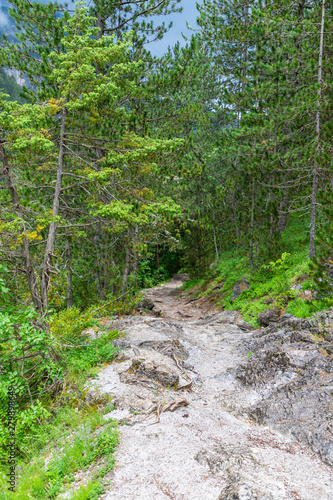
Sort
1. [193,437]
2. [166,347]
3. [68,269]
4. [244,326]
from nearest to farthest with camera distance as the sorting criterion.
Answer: [193,437]
[166,347]
[244,326]
[68,269]

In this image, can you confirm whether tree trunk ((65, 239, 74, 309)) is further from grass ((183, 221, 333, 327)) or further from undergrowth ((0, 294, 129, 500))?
grass ((183, 221, 333, 327))

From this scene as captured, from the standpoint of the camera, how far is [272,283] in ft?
36.2

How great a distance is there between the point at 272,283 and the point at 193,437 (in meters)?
8.16

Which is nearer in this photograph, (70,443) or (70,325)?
(70,443)

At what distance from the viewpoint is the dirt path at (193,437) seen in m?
2.98

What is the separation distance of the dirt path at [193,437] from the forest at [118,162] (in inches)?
39.3

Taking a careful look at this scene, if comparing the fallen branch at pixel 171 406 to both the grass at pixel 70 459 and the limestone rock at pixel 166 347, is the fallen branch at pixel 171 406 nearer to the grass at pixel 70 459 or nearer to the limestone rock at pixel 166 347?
the grass at pixel 70 459

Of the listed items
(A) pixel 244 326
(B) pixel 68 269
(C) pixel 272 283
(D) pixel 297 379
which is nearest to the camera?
(D) pixel 297 379

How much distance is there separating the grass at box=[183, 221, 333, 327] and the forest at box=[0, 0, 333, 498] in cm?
7

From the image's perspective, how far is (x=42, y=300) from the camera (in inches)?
233

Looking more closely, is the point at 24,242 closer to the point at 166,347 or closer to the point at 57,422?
the point at 57,422

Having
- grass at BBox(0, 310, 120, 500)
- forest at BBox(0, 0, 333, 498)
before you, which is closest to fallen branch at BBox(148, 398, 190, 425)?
grass at BBox(0, 310, 120, 500)

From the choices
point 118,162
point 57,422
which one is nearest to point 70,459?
point 57,422

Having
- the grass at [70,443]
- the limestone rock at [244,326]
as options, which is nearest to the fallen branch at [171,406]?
the grass at [70,443]
